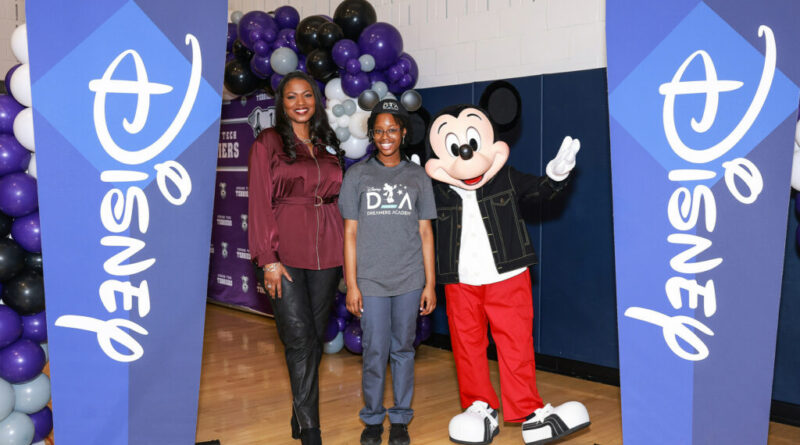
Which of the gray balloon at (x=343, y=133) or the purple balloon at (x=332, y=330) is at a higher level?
the gray balloon at (x=343, y=133)

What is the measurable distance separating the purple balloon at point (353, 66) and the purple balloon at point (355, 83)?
31 millimetres

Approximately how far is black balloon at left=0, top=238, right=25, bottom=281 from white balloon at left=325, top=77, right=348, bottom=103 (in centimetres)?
226

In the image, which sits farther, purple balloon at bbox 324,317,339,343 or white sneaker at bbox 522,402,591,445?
purple balloon at bbox 324,317,339,343

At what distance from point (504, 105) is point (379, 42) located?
1.26 m

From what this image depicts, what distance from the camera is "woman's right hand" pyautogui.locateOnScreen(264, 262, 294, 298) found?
2746 millimetres

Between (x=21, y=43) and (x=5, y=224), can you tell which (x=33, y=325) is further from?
(x=21, y=43)

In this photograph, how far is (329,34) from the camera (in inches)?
171

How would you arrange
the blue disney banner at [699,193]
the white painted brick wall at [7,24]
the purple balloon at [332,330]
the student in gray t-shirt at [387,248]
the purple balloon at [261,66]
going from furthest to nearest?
the white painted brick wall at [7,24] → the purple balloon at [261,66] → the purple balloon at [332,330] → the student in gray t-shirt at [387,248] → the blue disney banner at [699,193]

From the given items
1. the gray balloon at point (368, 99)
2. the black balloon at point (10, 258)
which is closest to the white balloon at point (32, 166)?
the black balloon at point (10, 258)

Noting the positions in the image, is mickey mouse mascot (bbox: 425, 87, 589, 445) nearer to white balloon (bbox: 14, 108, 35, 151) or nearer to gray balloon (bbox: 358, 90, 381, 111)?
gray balloon (bbox: 358, 90, 381, 111)

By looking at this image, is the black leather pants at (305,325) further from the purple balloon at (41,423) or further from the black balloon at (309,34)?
the black balloon at (309,34)

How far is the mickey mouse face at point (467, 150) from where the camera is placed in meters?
3.03

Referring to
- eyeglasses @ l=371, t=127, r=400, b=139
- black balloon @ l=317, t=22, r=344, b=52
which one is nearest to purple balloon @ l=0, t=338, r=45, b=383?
eyeglasses @ l=371, t=127, r=400, b=139

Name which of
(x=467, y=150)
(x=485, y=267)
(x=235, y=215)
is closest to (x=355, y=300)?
(x=485, y=267)
